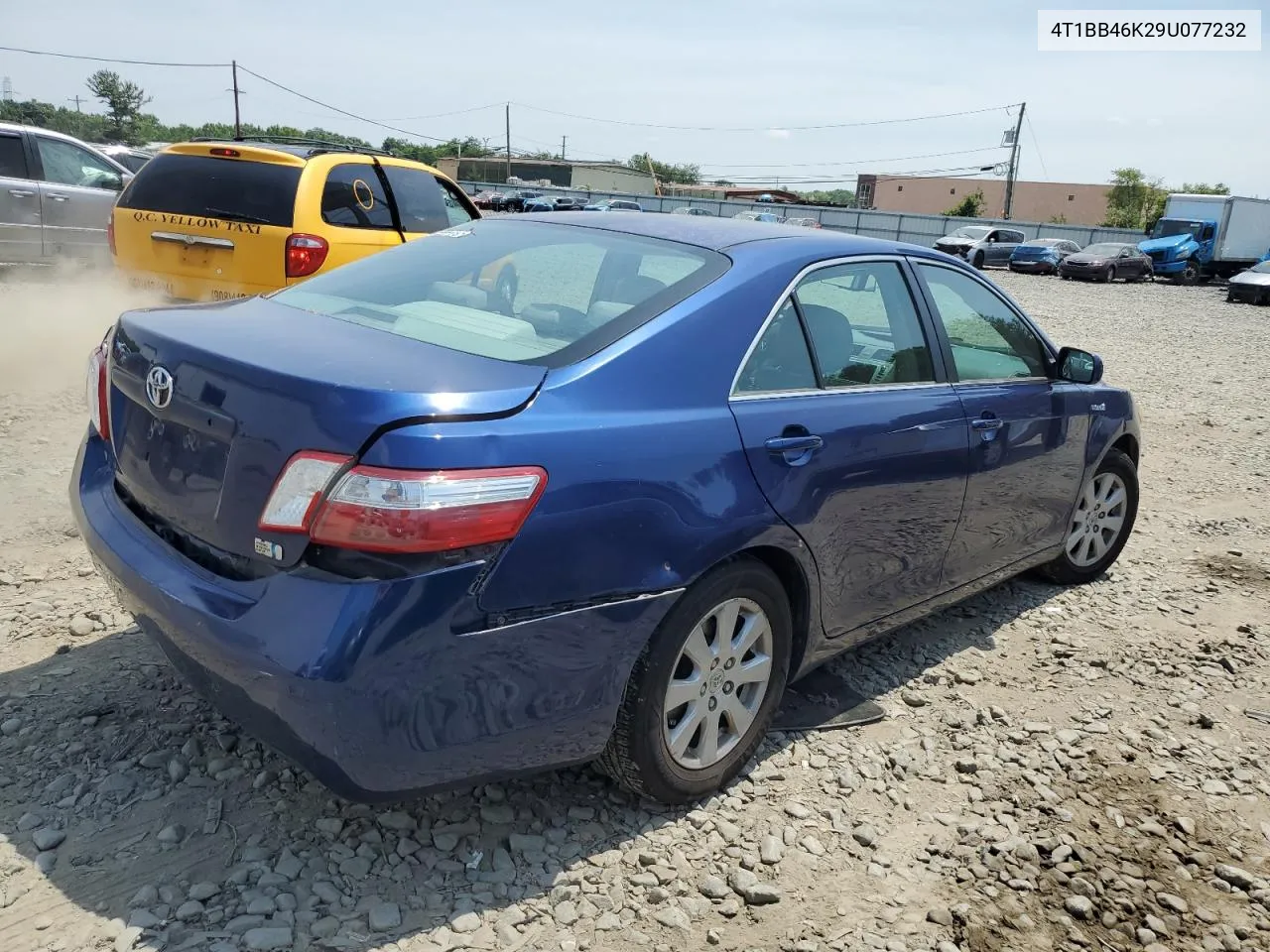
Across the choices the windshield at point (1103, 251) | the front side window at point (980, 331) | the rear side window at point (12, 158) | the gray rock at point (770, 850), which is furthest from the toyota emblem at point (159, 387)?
the windshield at point (1103, 251)

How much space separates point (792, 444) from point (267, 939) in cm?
182

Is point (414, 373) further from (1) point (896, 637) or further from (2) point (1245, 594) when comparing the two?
(2) point (1245, 594)

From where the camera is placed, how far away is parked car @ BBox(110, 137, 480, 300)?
22.0 ft

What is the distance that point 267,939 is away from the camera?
2.26 metres

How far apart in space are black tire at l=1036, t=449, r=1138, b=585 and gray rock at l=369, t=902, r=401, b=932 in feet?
11.6

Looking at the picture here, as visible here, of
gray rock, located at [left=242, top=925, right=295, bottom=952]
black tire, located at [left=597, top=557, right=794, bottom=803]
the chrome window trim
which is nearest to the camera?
gray rock, located at [left=242, top=925, right=295, bottom=952]

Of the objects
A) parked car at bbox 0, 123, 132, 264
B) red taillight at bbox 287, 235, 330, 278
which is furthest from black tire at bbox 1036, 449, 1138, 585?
parked car at bbox 0, 123, 132, 264

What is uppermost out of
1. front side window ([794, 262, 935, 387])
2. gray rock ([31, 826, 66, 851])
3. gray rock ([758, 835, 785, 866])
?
front side window ([794, 262, 935, 387])

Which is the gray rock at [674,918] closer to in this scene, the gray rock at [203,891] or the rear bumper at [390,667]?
the rear bumper at [390,667]

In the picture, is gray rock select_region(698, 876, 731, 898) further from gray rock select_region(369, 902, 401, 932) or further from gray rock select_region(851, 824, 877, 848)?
gray rock select_region(369, 902, 401, 932)

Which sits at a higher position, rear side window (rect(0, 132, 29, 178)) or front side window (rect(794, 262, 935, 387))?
rear side window (rect(0, 132, 29, 178))

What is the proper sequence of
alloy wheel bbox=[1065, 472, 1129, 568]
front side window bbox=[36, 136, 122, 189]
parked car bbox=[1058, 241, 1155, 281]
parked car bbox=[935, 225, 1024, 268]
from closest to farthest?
1. alloy wheel bbox=[1065, 472, 1129, 568]
2. front side window bbox=[36, 136, 122, 189]
3. parked car bbox=[1058, 241, 1155, 281]
4. parked car bbox=[935, 225, 1024, 268]

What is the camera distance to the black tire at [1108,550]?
15.9ft

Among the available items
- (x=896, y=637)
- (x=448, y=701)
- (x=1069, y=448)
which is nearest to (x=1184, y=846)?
(x=896, y=637)
